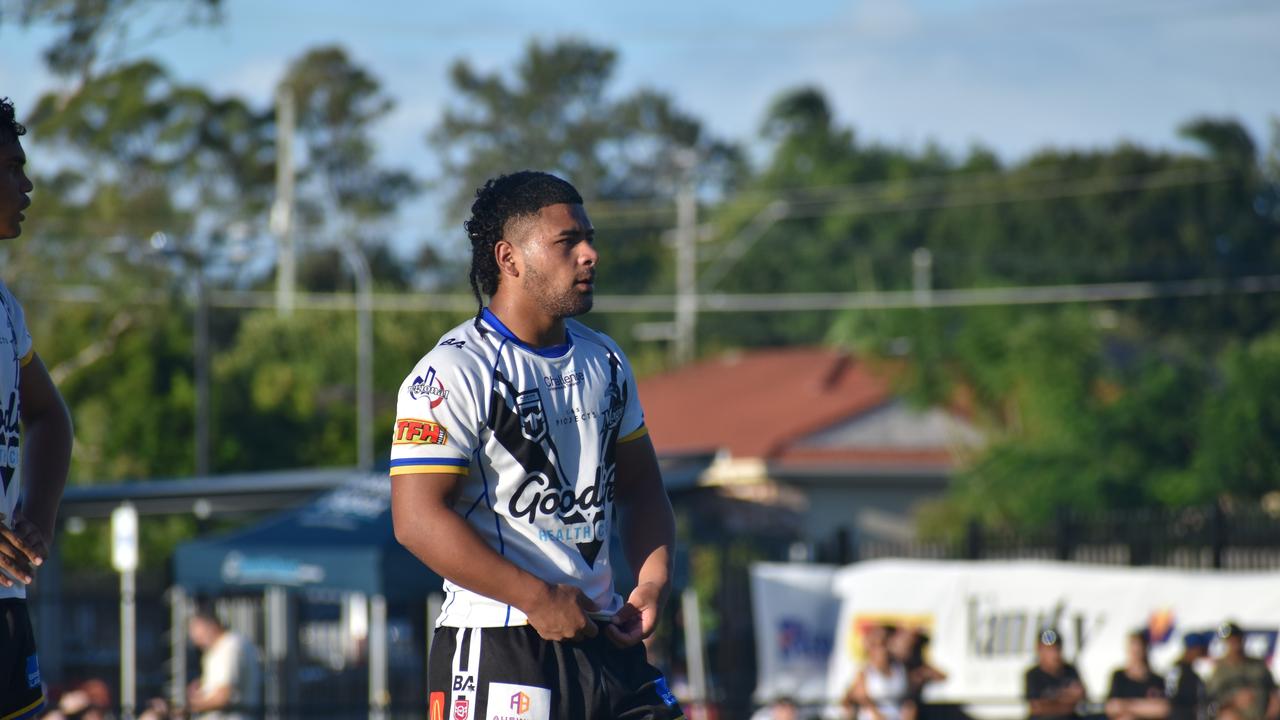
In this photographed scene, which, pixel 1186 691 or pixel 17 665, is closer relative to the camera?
pixel 17 665

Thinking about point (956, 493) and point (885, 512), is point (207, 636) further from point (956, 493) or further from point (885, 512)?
point (885, 512)

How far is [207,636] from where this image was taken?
1286 centimetres

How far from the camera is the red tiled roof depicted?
37688mm

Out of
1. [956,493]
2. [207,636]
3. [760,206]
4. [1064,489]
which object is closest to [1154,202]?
[760,206]

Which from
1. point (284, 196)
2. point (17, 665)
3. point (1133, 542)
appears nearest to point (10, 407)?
point (17, 665)

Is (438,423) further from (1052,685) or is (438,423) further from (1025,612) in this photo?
(1025,612)

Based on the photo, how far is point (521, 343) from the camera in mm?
4227

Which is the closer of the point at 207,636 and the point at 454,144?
the point at 207,636

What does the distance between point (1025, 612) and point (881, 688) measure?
1818 mm

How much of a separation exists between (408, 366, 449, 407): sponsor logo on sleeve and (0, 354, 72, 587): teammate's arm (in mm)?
850

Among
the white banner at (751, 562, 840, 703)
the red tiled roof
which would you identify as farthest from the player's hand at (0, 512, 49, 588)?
the red tiled roof

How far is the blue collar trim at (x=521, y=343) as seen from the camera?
4227 mm

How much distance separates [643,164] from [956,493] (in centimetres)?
3462

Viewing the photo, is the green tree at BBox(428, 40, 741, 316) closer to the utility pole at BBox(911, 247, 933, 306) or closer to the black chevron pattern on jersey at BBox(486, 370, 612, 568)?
the utility pole at BBox(911, 247, 933, 306)
